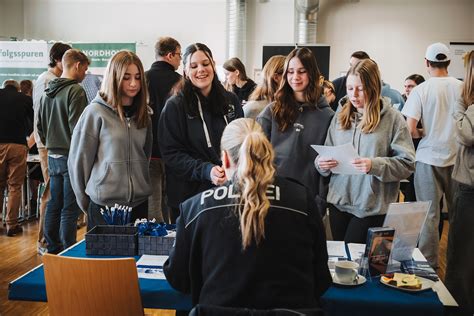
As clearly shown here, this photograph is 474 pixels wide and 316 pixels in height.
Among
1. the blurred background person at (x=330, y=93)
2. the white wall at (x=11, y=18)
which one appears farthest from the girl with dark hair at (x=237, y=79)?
the white wall at (x=11, y=18)

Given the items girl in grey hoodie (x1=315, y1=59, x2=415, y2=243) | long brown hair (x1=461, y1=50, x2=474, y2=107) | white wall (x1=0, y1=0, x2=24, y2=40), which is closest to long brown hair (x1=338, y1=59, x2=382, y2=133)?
girl in grey hoodie (x1=315, y1=59, x2=415, y2=243)

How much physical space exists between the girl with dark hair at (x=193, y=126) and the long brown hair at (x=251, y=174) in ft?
3.27

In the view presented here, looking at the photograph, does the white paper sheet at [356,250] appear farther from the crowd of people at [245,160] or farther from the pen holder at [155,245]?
the pen holder at [155,245]

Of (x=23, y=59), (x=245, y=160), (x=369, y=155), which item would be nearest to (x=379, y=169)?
(x=369, y=155)

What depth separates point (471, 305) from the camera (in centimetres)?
278

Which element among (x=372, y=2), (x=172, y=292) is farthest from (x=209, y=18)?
(x=172, y=292)

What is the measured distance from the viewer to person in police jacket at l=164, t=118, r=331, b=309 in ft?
4.75

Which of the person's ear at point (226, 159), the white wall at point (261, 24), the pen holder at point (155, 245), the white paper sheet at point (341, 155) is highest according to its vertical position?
the white wall at point (261, 24)

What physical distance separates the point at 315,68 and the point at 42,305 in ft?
7.26

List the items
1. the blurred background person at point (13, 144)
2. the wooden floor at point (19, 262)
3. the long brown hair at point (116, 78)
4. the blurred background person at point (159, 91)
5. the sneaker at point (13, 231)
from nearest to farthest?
the long brown hair at point (116, 78)
the wooden floor at point (19, 262)
the blurred background person at point (159, 91)
the blurred background person at point (13, 144)
the sneaker at point (13, 231)

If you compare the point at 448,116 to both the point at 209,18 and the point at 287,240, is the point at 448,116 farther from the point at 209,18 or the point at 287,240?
the point at 209,18

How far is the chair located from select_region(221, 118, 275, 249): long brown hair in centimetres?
43

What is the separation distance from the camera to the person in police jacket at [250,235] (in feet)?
4.75

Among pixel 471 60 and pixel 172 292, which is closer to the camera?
pixel 172 292
